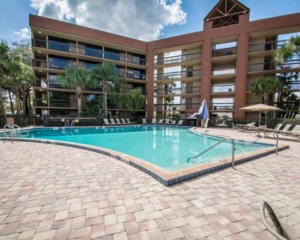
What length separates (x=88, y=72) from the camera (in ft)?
61.6

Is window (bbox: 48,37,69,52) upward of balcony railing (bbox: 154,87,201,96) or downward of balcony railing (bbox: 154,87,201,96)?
upward

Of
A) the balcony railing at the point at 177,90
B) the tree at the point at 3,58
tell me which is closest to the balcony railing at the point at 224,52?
the balcony railing at the point at 177,90

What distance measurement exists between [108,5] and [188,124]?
1526 centimetres

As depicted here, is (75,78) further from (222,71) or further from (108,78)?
(222,71)

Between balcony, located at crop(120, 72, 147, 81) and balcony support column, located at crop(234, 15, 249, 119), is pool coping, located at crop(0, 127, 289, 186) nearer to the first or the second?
balcony support column, located at crop(234, 15, 249, 119)

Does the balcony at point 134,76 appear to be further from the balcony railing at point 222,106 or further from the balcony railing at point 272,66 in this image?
the balcony railing at point 272,66

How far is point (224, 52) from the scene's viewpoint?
2055 cm

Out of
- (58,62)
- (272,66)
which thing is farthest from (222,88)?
(58,62)

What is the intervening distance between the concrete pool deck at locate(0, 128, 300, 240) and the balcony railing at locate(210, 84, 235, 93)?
1721cm

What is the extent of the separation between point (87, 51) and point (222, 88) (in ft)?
59.2

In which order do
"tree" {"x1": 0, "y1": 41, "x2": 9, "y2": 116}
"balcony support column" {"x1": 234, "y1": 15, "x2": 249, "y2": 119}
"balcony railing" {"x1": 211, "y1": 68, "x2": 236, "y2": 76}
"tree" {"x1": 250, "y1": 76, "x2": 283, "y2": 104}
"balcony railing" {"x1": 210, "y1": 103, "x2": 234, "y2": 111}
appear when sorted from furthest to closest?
"balcony railing" {"x1": 211, "y1": 68, "x2": 236, "y2": 76}
"balcony railing" {"x1": 210, "y1": 103, "x2": 234, "y2": 111}
"balcony support column" {"x1": 234, "y1": 15, "x2": 249, "y2": 119}
"tree" {"x1": 250, "y1": 76, "x2": 283, "y2": 104}
"tree" {"x1": 0, "y1": 41, "x2": 9, "y2": 116}

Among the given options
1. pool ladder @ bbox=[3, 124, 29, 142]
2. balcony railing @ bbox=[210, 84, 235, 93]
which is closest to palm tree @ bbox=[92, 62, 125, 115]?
pool ladder @ bbox=[3, 124, 29, 142]

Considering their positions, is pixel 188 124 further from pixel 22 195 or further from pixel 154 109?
pixel 22 195

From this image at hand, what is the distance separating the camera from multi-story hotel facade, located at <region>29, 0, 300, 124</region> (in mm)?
18359
